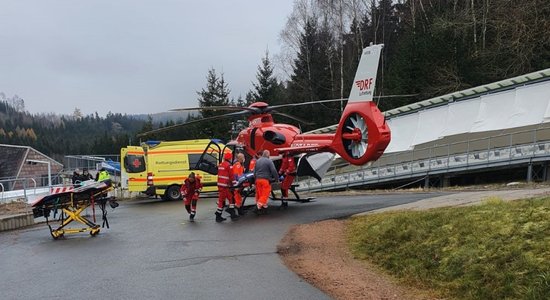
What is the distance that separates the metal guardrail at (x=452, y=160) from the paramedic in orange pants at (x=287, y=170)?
37.9 feet

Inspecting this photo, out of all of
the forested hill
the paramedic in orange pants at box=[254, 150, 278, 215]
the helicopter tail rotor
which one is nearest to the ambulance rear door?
the paramedic in orange pants at box=[254, 150, 278, 215]

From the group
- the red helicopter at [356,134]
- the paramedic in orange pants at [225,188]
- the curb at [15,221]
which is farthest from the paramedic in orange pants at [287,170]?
the curb at [15,221]

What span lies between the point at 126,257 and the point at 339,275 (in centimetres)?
431

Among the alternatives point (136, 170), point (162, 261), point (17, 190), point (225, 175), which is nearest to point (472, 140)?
point (225, 175)

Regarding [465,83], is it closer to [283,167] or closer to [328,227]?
[283,167]

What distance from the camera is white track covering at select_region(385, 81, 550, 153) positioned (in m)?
26.9

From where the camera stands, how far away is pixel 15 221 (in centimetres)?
1489

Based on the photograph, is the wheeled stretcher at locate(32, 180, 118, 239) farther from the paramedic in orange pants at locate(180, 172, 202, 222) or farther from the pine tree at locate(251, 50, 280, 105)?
the pine tree at locate(251, 50, 280, 105)

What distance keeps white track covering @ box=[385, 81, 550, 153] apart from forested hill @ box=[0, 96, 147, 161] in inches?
2234

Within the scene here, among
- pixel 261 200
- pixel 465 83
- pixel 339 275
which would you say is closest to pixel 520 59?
pixel 465 83

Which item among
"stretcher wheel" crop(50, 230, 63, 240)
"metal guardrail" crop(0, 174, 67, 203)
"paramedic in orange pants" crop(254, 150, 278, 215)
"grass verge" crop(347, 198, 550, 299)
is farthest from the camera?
"metal guardrail" crop(0, 174, 67, 203)

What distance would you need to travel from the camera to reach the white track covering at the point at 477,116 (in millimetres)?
26938

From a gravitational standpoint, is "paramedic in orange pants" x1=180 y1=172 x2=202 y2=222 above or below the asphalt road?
above

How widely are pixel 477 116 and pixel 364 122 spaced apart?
20.1m
